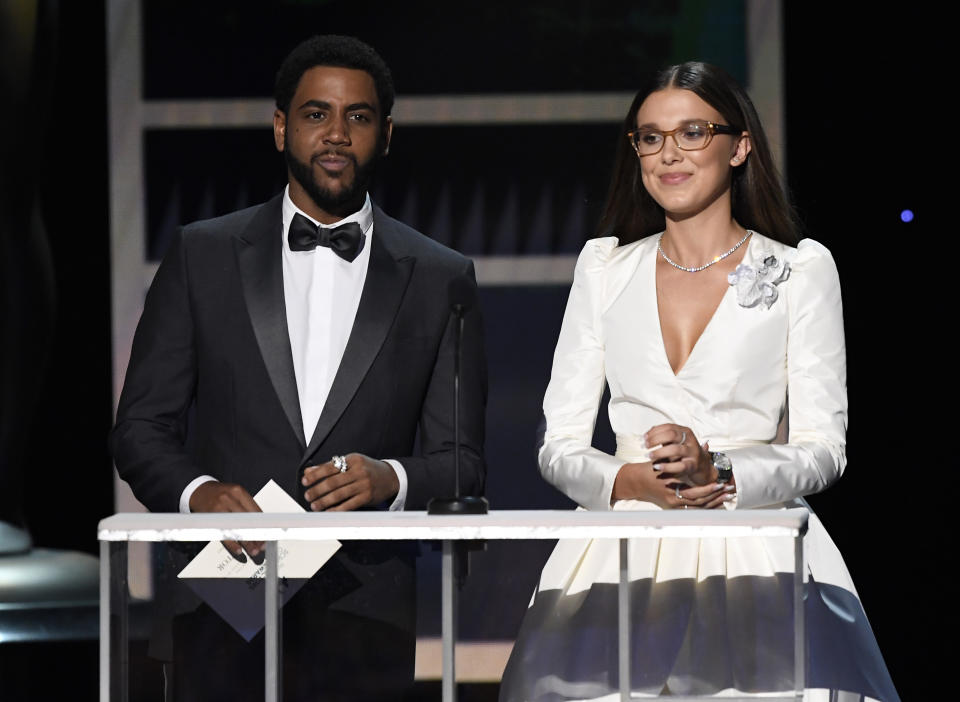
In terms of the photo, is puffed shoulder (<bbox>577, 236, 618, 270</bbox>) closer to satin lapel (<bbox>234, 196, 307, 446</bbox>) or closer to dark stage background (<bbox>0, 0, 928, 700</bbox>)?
satin lapel (<bbox>234, 196, 307, 446</bbox>)

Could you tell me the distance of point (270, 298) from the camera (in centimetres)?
293

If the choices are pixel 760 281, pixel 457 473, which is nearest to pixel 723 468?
pixel 760 281

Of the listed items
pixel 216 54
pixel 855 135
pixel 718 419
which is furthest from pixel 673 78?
pixel 216 54

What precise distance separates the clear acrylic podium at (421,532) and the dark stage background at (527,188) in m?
2.76

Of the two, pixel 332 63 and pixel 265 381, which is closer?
pixel 265 381

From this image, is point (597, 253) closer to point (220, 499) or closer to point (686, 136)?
point (686, 136)

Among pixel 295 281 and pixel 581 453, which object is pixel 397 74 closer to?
pixel 295 281

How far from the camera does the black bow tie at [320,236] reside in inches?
117

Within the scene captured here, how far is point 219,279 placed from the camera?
2.95m

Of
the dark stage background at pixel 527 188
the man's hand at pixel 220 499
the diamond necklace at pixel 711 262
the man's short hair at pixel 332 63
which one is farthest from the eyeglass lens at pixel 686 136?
the dark stage background at pixel 527 188

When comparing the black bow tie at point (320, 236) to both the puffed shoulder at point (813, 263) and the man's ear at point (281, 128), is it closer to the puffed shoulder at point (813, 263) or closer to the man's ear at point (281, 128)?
the man's ear at point (281, 128)

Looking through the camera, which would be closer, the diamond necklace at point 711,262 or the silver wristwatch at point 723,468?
the silver wristwatch at point 723,468

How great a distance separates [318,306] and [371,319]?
0.13 metres

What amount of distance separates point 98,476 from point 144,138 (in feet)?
3.92
